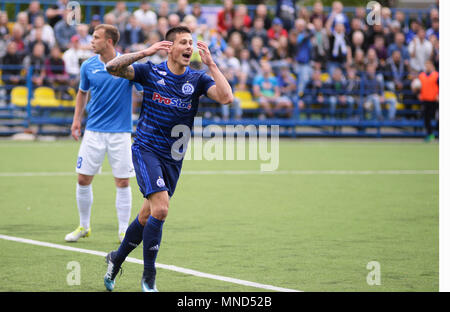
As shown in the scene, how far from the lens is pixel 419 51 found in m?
23.5

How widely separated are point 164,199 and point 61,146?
43.7 feet

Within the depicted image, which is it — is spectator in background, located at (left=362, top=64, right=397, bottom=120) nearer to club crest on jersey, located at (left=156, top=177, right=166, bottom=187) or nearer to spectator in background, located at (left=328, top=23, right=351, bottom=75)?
spectator in background, located at (left=328, top=23, right=351, bottom=75)

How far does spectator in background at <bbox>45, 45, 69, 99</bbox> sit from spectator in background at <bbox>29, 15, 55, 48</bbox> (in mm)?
508

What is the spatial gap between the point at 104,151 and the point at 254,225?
2277 mm

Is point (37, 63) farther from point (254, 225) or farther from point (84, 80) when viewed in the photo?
point (254, 225)

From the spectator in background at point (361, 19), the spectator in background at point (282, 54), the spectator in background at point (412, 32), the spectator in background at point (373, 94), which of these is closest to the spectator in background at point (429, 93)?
the spectator in background at point (373, 94)

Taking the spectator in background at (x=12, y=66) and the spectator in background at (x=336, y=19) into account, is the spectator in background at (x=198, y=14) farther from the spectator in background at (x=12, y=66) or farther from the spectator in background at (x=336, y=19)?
the spectator in background at (x=12, y=66)

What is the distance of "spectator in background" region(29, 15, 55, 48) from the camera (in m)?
20.4

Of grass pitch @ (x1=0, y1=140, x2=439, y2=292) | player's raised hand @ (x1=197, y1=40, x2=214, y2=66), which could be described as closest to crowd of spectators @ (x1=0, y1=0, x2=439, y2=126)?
grass pitch @ (x1=0, y1=140, x2=439, y2=292)

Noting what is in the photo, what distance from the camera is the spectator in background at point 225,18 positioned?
74.0 ft

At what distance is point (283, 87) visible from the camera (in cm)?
2227

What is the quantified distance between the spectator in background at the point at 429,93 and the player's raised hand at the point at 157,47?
17489mm
